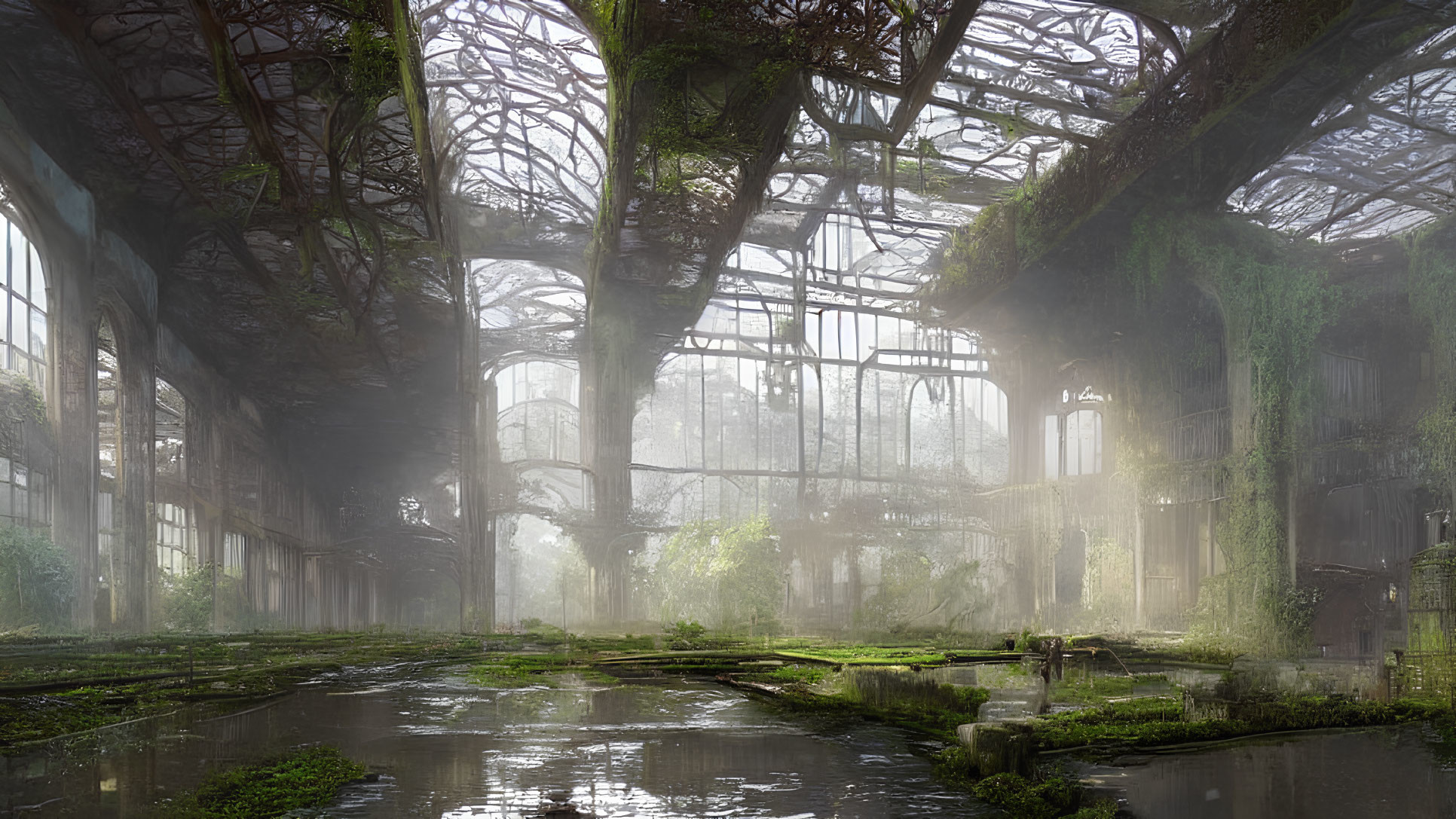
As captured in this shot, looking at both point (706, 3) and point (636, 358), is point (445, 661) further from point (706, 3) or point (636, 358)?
point (636, 358)

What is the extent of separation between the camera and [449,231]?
861 inches

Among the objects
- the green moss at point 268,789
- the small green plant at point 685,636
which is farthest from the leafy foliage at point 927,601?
the green moss at point 268,789

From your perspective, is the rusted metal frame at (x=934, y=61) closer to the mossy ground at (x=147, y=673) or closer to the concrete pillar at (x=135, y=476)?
the mossy ground at (x=147, y=673)

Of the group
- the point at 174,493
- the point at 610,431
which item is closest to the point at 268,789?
the point at 174,493

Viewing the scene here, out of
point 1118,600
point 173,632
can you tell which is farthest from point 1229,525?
point 173,632

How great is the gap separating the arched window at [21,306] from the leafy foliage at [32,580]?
2001 mm

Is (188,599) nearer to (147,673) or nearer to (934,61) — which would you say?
(147,673)

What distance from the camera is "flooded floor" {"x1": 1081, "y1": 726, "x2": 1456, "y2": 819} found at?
22.2 ft

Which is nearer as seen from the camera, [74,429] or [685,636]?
[74,429]

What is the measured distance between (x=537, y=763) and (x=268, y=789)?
2033 mm

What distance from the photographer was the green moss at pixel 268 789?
627 cm

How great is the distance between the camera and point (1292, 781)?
25.5 feet

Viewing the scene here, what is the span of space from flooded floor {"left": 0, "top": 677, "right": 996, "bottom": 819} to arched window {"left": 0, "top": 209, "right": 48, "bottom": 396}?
5.39 meters

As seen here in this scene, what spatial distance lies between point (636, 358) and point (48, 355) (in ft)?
61.9
